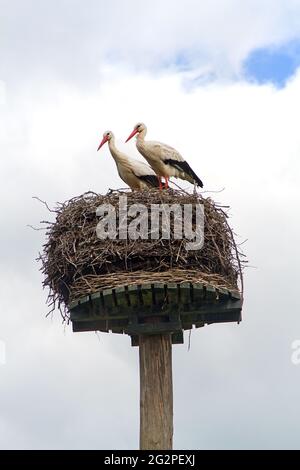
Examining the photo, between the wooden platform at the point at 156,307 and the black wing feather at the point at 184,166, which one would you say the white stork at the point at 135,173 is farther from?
the wooden platform at the point at 156,307

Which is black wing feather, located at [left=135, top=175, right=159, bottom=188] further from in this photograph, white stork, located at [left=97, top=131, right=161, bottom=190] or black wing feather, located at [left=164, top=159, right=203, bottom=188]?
black wing feather, located at [left=164, top=159, right=203, bottom=188]

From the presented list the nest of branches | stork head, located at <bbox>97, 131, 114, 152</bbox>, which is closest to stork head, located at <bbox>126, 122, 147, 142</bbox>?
stork head, located at <bbox>97, 131, 114, 152</bbox>

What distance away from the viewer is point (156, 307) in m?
8.13

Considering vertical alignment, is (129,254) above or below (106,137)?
below

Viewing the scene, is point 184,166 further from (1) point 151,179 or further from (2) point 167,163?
(1) point 151,179

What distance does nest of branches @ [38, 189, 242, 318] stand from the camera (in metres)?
8.29

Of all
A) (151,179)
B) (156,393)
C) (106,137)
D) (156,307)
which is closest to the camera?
(156,393)

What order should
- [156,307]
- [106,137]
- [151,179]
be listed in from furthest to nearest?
[106,137]
[151,179]
[156,307]

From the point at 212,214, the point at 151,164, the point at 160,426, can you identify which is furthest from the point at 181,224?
the point at 151,164

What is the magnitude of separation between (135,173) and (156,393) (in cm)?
383

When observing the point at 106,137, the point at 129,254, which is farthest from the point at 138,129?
the point at 129,254

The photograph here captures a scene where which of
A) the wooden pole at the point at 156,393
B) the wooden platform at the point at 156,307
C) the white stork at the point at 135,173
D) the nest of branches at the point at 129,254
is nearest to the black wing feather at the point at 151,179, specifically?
the white stork at the point at 135,173

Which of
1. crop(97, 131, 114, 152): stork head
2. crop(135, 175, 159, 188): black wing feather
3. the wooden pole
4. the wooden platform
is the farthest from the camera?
crop(97, 131, 114, 152): stork head

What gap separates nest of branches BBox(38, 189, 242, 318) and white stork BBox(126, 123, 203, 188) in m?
1.82
